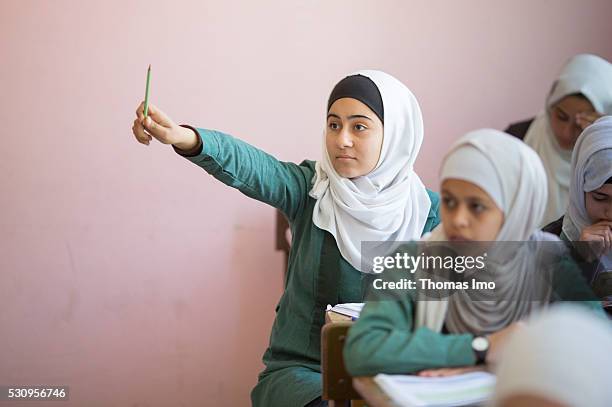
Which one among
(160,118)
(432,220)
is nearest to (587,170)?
(432,220)

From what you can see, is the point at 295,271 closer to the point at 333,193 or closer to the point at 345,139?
the point at 333,193

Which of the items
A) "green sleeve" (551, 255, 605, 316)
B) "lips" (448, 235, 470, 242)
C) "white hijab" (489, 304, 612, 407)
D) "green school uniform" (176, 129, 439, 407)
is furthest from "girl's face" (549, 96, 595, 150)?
"white hijab" (489, 304, 612, 407)

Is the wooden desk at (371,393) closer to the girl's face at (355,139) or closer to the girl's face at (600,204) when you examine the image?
the girl's face at (355,139)

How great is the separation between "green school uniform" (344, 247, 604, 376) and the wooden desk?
11 millimetres

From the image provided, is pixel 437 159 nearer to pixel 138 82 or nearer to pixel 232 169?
pixel 138 82

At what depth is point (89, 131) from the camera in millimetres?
2725

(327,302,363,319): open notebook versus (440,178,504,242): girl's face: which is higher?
(440,178,504,242): girl's face

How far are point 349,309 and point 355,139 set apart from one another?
1.21 feet

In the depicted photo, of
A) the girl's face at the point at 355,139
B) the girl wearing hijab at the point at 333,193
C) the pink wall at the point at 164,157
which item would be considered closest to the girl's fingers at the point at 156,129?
the girl wearing hijab at the point at 333,193

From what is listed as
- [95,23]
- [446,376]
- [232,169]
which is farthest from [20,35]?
[446,376]

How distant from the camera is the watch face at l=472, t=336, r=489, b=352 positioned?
3.66 feet

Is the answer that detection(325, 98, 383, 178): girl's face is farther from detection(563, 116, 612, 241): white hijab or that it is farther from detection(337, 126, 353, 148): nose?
detection(563, 116, 612, 241): white hijab

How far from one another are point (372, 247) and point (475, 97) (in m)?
1.67

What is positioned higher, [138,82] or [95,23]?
[95,23]
